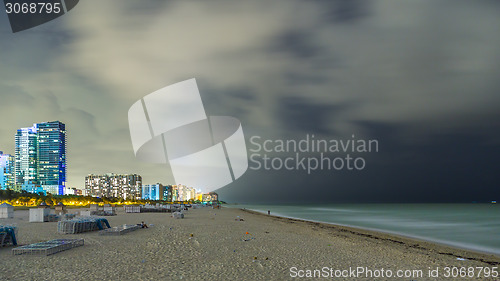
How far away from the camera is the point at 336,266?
1221 centimetres

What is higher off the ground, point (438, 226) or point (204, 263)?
point (204, 263)

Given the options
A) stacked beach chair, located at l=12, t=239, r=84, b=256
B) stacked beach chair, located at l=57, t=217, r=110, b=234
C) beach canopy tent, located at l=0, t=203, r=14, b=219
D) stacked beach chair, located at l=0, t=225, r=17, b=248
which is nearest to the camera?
stacked beach chair, located at l=12, t=239, r=84, b=256

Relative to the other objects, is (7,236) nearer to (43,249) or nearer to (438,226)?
(43,249)

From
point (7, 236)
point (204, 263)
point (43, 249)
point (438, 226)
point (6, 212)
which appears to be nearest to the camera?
point (204, 263)

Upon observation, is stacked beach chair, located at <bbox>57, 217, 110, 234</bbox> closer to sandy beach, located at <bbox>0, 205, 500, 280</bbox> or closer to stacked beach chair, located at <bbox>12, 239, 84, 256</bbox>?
sandy beach, located at <bbox>0, 205, 500, 280</bbox>

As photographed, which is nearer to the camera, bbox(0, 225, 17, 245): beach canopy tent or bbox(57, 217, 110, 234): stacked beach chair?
bbox(0, 225, 17, 245): beach canopy tent

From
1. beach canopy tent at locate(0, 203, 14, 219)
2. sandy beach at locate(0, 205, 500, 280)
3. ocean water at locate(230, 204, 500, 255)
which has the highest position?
sandy beach at locate(0, 205, 500, 280)

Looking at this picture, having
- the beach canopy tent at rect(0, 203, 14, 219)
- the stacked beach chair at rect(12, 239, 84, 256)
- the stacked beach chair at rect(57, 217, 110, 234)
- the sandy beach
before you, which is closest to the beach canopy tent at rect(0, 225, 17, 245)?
the sandy beach

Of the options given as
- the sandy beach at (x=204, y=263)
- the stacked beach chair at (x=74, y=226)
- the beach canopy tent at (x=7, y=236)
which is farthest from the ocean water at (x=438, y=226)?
the beach canopy tent at (x=7, y=236)

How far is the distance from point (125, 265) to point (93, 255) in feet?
7.44

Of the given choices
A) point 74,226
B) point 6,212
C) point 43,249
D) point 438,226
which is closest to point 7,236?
point 43,249

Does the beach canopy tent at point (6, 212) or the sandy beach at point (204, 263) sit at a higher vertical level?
the sandy beach at point (204, 263)

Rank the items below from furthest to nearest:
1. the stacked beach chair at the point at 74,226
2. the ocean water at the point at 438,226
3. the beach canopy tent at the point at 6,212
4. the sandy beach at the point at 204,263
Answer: the beach canopy tent at the point at 6,212
the ocean water at the point at 438,226
the stacked beach chair at the point at 74,226
the sandy beach at the point at 204,263

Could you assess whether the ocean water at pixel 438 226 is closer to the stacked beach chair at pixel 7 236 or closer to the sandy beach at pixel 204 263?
the sandy beach at pixel 204 263
